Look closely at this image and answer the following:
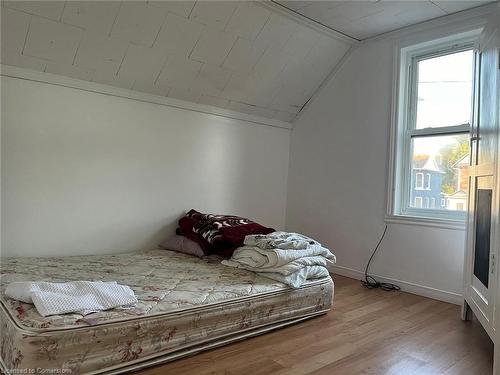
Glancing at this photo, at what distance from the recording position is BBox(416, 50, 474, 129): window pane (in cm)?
289

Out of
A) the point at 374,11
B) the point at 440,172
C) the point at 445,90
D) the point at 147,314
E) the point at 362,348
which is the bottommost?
the point at 362,348

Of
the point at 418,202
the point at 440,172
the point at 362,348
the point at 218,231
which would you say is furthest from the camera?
the point at 418,202

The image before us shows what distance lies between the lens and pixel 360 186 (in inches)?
133

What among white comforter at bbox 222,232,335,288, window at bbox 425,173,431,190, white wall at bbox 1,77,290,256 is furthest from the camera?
window at bbox 425,173,431,190

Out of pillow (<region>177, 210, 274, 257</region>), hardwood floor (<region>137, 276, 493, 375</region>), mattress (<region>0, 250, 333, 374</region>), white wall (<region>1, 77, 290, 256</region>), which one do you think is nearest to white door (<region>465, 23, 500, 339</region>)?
hardwood floor (<region>137, 276, 493, 375</region>)

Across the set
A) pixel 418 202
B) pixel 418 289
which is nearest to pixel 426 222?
pixel 418 202

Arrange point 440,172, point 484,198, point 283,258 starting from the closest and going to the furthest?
point 484,198 < point 283,258 < point 440,172

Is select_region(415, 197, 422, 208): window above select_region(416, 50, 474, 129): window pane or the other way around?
the other way around

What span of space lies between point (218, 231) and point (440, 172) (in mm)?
1857

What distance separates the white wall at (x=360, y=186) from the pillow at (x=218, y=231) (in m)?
0.99

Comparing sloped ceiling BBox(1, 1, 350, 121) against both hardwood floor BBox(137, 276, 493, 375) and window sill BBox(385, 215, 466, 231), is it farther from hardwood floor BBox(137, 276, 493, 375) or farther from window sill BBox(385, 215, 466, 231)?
hardwood floor BBox(137, 276, 493, 375)

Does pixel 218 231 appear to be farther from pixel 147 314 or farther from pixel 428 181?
pixel 428 181

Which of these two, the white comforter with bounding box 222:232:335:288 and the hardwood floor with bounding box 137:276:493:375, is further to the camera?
the white comforter with bounding box 222:232:335:288

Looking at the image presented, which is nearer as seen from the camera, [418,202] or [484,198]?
[484,198]
